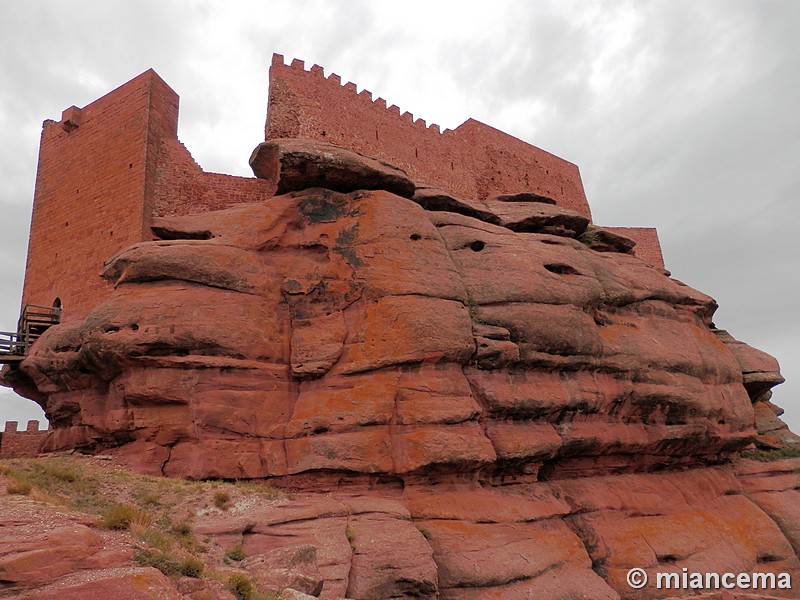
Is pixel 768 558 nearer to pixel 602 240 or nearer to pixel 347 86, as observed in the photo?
pixel 602 240

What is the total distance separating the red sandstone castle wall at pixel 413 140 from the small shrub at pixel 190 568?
1625cm

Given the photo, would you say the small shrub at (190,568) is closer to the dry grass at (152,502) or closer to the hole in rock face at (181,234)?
the dry grass at (152,502)

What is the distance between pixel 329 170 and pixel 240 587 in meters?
9.59

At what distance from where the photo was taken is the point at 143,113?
20078 millimetres

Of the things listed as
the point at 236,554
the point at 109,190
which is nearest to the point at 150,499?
the point at 236,554

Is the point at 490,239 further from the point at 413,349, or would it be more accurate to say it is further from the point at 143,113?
the point at 143,113

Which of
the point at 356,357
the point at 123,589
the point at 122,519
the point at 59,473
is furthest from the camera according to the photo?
the point at 356,357

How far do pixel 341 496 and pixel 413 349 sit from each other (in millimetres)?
3028

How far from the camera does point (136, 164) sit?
1964 centimetres

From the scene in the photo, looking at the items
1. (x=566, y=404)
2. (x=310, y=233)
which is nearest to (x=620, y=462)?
(x=566, y=404)

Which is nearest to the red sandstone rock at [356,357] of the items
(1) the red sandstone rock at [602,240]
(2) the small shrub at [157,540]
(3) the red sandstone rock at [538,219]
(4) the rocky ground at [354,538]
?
(4) the rocky ground at [354,538]

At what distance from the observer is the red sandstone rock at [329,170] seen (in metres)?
13.5

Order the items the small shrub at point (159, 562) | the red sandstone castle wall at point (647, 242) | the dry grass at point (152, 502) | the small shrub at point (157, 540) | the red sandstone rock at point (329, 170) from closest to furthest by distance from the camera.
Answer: the small shrub at point (159, 562) → the dry grass at point (152, 502) → the small shrub at point (157, 540) → the red sandstone rock at point (329, 170) → the red sandstone castle wall at point (647, 242)

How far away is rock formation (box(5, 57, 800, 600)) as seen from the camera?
10.2 meters
